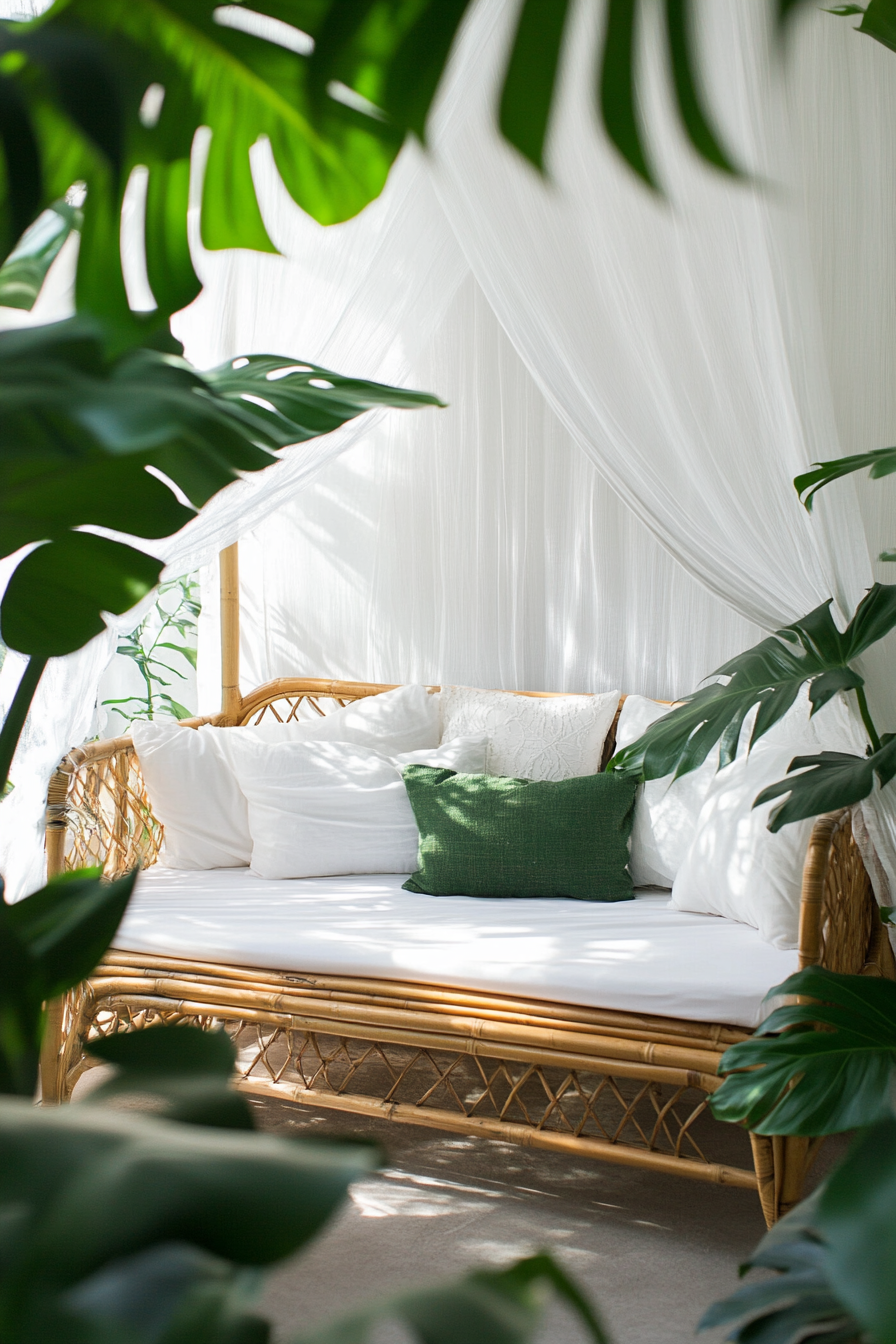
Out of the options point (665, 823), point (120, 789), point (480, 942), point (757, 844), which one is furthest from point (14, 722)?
point (120, 789)

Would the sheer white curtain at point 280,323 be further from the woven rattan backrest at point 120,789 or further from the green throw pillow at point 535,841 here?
the green throw pillow at point 535,841

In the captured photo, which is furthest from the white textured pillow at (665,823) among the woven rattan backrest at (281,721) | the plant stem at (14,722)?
the plant stem at (14,722)

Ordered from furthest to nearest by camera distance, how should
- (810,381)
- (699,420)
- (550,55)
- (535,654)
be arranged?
(535,654) → (699,420) → (810,381) → (550,55)

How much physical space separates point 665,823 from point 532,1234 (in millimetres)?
1041

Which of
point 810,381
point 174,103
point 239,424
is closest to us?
point 174,103

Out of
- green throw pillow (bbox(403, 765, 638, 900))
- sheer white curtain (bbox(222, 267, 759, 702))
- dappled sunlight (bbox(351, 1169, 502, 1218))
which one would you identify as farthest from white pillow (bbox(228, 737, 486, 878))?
dappled sunlight (bbox(351, 1169, 502, 1218))

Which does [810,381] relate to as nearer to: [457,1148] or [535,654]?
[535,654]

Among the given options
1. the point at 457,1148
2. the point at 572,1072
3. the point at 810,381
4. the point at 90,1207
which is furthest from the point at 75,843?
the point at 90,1207

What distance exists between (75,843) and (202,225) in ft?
6.99

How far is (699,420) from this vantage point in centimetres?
215

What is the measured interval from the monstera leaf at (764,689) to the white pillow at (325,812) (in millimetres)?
1123

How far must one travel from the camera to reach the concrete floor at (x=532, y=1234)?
6.38ft

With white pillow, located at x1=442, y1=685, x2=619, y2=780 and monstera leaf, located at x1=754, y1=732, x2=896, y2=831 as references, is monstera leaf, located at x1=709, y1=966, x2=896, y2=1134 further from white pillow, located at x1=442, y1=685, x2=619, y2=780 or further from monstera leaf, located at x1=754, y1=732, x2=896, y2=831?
white pillow, located at x1=442, y1=685, x2=619, y2=780

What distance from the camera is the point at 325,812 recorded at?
3.04 m
